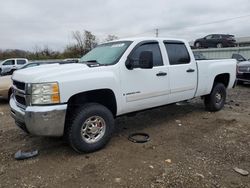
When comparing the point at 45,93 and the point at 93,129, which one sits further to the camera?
the point at 93,129

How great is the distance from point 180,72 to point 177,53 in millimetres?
471

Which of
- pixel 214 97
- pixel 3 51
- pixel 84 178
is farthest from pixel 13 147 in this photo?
pixel 3 51

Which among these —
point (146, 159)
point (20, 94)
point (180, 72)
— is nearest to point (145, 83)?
point (180, 72)

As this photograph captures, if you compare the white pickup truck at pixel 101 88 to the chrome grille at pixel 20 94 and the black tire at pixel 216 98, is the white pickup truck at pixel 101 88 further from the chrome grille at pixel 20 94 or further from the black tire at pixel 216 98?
the black tire at pixel 216 98

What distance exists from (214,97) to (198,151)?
2.99 meters

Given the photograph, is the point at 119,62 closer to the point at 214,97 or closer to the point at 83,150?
the point at 83,150

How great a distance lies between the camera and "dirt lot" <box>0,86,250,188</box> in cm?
353

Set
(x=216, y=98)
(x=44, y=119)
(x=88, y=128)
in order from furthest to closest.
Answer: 1. (x=216, y=98)
2. (x=88, y=128)
3. (x=44, y=119)

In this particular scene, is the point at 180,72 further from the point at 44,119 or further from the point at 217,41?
the point at 217,41

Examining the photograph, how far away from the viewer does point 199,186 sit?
132 inches

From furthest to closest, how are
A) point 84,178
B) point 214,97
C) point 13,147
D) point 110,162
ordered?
point 214,97 → point 13,147 → point 110,162 → point 84,178

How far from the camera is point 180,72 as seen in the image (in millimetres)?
5812

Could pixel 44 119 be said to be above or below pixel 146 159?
above

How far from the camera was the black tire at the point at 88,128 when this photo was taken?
4.18 meters
